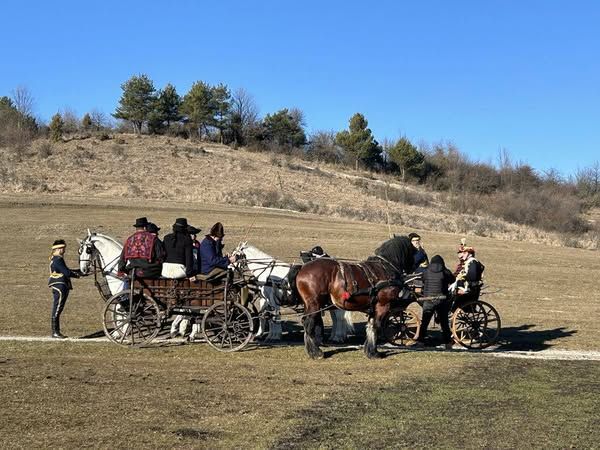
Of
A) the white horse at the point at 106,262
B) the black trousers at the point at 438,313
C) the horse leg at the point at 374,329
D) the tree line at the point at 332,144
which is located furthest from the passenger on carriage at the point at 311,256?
the tree line at the point at 332,144

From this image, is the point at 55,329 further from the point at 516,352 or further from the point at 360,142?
the point at 360,142

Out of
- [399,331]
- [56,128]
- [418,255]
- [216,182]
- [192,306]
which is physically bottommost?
[399,331]

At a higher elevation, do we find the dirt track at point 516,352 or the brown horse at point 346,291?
the brown horse at point 346,291

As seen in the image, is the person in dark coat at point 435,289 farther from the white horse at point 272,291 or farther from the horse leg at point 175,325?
the horse leg at point 175,325

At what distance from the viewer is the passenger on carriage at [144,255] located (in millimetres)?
11312

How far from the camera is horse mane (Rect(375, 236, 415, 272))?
11.4m

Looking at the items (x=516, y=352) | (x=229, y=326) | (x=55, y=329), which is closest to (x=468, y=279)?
(x=516, y=352)

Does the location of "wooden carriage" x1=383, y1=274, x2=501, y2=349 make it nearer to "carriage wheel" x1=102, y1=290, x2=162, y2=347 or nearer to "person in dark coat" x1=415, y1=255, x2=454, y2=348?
"person in dark coat" x1=415, y1=255, x2=454, y2=348

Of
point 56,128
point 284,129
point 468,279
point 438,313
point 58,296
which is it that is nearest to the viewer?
point 58,296

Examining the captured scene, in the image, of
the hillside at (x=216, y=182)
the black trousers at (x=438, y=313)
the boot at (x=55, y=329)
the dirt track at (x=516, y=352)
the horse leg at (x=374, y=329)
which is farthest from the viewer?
the hillside at (x=216, y=182)

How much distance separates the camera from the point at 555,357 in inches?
480

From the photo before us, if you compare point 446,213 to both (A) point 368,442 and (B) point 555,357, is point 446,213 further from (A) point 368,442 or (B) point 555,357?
(A) point 368,442

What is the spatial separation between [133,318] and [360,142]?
8118cm

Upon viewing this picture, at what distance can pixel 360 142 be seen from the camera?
90.8 m
